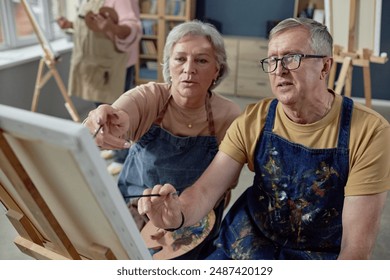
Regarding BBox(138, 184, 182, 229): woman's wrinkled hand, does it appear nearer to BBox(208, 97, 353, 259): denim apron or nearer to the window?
BBox(208, 97, 353, 259): denim apron

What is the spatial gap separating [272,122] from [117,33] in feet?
5.30

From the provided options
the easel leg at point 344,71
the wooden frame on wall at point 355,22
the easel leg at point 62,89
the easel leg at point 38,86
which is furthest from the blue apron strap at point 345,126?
the easel leg at point 38,86

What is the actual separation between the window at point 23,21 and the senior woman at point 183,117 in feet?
6.39

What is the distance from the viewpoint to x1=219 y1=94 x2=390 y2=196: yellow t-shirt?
1.00 meters

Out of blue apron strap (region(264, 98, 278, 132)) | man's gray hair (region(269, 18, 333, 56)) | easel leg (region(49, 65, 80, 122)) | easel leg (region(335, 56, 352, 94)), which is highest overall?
man's gray hair (region(269, 18, 333, 56))

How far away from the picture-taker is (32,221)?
3.07 ft

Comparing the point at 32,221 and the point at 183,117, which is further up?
the point at 183,117

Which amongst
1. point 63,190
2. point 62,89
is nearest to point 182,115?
point 63,190

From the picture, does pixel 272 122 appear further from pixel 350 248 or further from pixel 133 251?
pixel 133 251

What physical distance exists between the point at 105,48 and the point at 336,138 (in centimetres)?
187

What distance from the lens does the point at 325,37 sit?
1.03 meters

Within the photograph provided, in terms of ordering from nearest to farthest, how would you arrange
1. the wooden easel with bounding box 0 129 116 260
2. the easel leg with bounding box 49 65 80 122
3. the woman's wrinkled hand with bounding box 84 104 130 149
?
the wooden easel with bounding box 0 129 116 260 → the woman's wrinkled hand with bounding box 84 104 130 149 → the easel leg with bounding box 49 65 80 122

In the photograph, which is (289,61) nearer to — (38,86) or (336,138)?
(336,138)

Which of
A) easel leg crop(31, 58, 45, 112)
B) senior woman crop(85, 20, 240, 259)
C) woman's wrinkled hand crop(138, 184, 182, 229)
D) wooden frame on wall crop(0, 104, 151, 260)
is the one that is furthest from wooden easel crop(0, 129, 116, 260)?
easel leg crop(31, 58, 45, 112)
